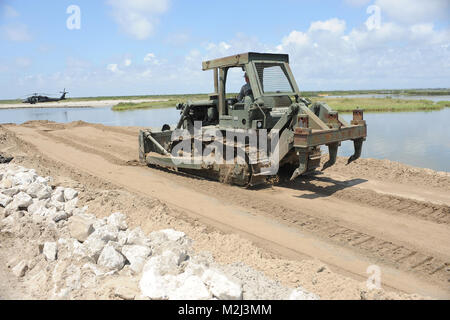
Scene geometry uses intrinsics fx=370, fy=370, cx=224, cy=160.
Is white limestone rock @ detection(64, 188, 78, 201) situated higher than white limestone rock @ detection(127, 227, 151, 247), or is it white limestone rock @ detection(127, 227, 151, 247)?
white limestone rock @ detection(64, 188, 78, 201)

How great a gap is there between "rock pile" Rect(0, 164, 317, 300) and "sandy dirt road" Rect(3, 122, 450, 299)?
4.05ft

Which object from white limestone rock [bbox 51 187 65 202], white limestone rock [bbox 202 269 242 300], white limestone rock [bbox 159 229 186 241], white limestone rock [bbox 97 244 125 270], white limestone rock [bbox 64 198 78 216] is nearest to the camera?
white limestone rock [bbox 202 269 242 300]

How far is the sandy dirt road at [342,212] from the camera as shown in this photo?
4.40 meters

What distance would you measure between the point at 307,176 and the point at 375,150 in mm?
6179

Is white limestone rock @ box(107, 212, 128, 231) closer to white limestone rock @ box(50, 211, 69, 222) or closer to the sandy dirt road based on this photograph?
white limestone rock @ box(50, 211, 69, 222)

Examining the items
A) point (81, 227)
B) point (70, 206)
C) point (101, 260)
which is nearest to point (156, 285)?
point (101, 260)

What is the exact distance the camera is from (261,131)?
756 cm

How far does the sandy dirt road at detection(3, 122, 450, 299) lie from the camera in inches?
173

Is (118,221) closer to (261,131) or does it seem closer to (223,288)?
(223,288)

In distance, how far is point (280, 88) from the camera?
26.9 ft

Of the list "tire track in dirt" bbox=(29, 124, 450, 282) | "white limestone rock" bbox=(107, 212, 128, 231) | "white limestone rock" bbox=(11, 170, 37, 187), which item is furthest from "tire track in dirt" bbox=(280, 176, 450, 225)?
"white limestone rock" bbox=(11, 170, 37, 187)

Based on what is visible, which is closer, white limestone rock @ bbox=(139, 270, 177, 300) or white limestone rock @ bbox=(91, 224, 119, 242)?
white limestone rock @ bbox=(139, 270, 177, 300)

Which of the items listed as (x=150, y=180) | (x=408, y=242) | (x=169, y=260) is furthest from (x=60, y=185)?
(x=408, y=242)

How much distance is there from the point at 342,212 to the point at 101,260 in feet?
12.9
